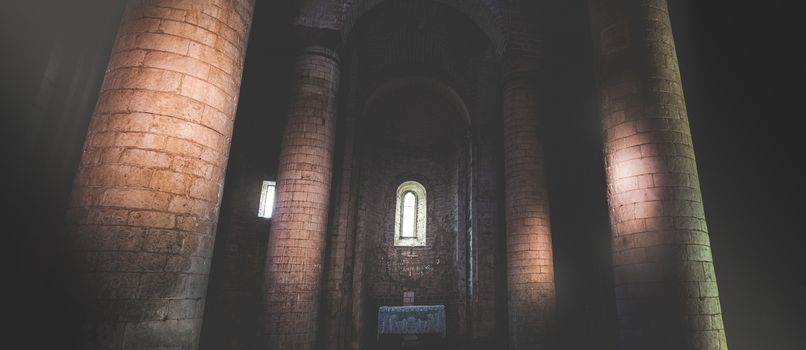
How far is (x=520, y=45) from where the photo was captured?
1045 cm

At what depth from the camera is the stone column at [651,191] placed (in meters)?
5.03

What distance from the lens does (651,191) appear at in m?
5.43

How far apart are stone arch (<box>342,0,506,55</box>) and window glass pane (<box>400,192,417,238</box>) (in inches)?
318

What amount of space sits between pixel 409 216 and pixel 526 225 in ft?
26.3

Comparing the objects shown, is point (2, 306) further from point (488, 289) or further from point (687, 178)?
point (488, 289)

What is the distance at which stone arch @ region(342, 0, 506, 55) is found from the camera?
1026cm

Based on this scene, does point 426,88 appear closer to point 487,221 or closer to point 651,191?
point 487,221

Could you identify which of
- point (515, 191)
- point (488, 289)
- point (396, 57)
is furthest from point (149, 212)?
point (396, 57)

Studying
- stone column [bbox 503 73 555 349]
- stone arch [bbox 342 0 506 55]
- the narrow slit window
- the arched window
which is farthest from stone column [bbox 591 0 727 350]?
the arched window

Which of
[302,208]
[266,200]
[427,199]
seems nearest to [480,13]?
[302,208]

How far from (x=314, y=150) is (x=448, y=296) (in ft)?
30.4

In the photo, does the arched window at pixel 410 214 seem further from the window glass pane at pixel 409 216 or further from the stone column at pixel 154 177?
the stone column at pixel 154 177

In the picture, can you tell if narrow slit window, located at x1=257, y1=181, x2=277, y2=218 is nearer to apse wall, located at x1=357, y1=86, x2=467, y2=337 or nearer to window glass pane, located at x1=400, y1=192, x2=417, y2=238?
apse wall, located at x1=357, y1=86, x2=467, y2=337

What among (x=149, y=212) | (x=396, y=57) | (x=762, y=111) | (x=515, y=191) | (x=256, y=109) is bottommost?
(x=149, y=212)
